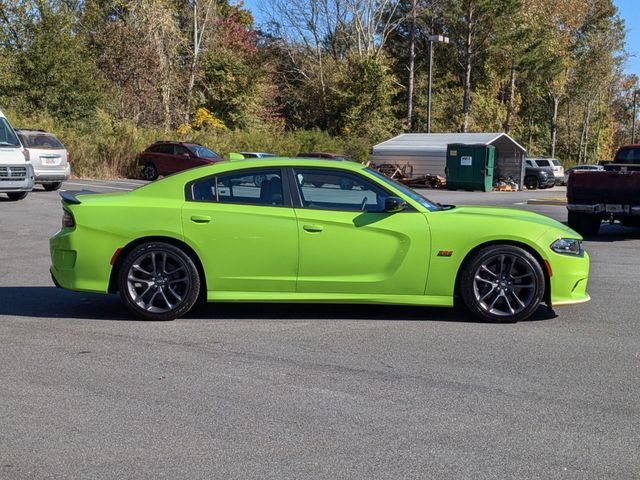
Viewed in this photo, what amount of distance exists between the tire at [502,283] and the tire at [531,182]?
3674cm

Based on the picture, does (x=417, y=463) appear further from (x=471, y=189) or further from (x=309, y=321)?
(x=471, y=189)

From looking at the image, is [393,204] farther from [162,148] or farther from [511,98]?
[511,98]

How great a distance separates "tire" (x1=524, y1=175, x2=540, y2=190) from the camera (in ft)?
139

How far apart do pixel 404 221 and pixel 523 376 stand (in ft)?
6.42

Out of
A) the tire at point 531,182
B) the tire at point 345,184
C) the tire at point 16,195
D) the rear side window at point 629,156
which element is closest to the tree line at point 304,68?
the tire at point 531,182

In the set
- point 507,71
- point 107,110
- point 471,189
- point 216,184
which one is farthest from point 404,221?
point 507,71

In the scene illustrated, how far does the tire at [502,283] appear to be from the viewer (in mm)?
6859

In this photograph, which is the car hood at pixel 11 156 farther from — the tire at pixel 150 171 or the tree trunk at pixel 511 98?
the tree trunk at pixel 511 98

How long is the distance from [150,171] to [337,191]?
89.3ft

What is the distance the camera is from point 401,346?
6137 millimetres

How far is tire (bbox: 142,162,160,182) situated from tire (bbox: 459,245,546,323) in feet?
89.3

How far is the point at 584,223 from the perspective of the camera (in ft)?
48.9

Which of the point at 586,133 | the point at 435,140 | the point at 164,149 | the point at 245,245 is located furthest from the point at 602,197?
the point at 586,133

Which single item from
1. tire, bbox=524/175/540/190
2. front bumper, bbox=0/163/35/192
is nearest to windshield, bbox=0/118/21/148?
front bumper, bbox=0/163/35/192
